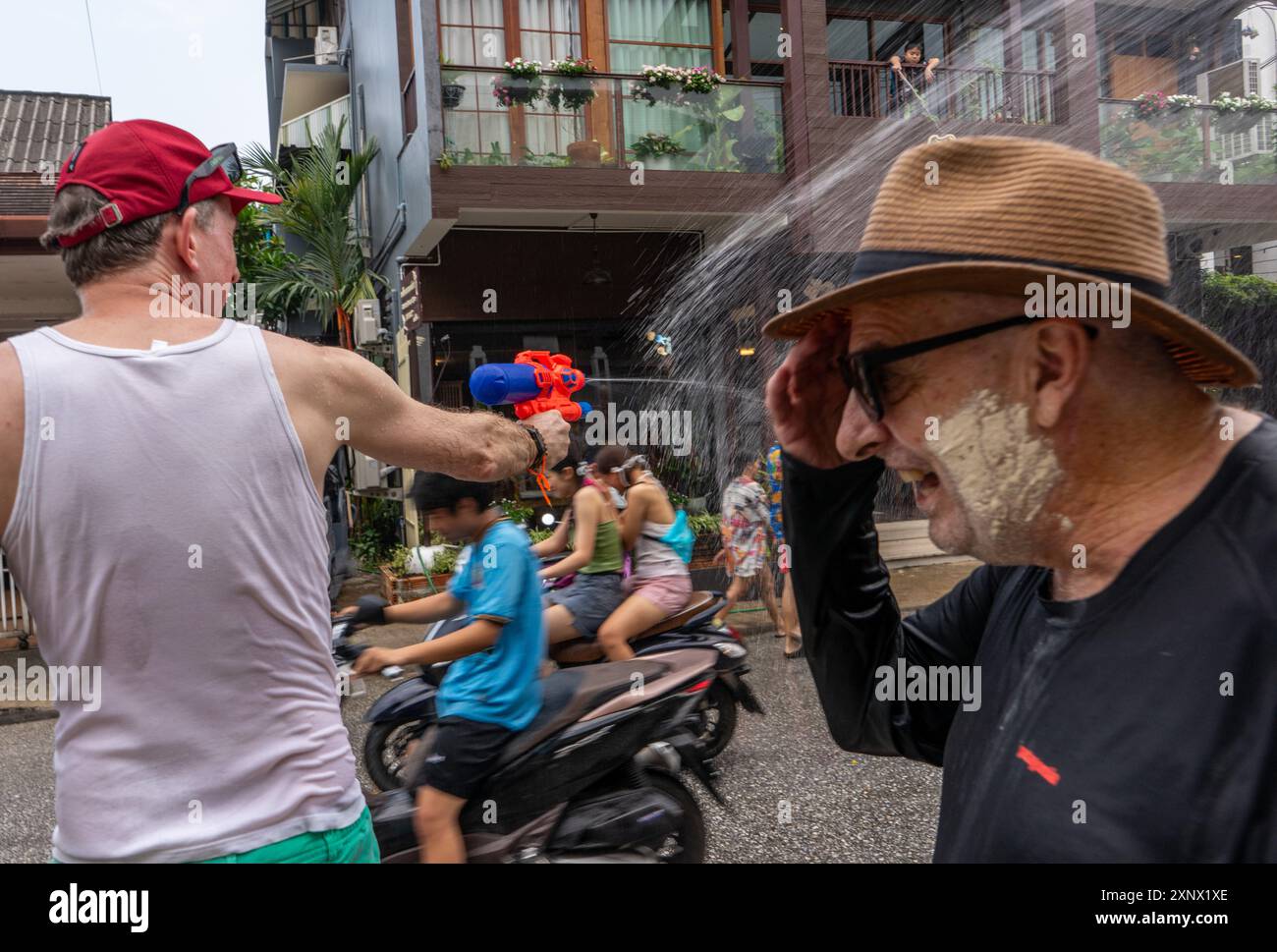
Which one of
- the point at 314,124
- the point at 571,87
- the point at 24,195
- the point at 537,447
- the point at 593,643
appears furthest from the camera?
the point at 314,124

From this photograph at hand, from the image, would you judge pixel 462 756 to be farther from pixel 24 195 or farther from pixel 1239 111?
pixel 1239 111

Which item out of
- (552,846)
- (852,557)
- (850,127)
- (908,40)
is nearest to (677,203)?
(850,127)

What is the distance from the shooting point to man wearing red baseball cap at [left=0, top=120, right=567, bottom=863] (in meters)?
1.46

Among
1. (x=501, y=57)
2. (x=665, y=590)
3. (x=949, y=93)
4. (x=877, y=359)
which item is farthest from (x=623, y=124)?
(x=877, y=359)

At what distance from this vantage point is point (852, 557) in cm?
152

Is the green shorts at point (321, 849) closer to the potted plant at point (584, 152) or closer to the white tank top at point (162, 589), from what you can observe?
the white tank top at point (162, 589)

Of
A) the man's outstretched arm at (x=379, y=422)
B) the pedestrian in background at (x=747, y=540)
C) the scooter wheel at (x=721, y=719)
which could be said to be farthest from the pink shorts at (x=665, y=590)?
the man's outstretched arm at (x=379, y=422)

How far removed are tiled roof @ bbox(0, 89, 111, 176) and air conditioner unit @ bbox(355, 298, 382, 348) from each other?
350 centimetres

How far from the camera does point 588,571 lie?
18.5ft

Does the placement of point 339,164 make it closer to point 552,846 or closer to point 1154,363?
point 552,846

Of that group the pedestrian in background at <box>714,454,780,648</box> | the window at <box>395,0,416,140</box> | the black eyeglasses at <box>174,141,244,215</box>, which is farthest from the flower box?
the black eyeglasses at <box>174,141,244,215</box>

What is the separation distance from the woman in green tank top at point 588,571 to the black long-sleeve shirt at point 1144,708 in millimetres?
4003

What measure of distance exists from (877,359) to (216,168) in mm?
1210

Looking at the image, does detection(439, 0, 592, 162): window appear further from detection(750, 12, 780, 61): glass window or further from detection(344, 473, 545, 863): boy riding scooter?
detection(344, 473, 545, 863): boy riding scooter
